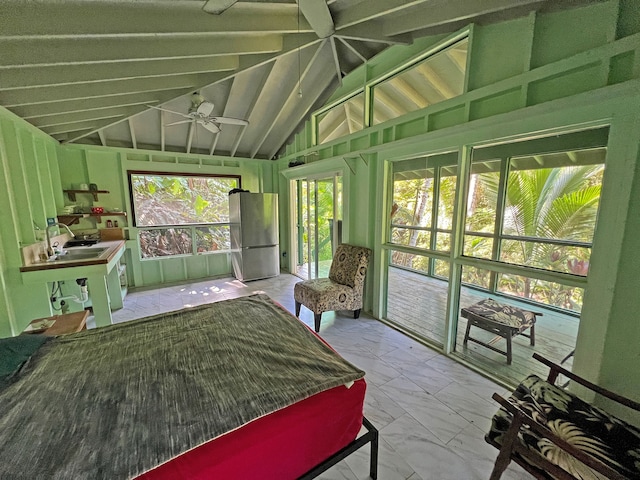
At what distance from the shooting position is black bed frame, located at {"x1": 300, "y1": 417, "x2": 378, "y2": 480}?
1189 mm

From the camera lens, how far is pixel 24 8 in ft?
4.89

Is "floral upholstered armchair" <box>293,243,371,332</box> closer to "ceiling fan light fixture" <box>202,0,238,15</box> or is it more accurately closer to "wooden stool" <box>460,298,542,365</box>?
Result: "wooden stool" <box>460,298,542,365</box>

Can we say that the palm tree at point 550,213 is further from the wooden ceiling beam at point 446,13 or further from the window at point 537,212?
the wooden ceiling beam at point 446,13

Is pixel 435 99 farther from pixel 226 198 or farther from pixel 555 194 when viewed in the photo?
pixel 226 198

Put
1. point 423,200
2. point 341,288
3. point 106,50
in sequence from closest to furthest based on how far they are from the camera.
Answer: point 106,50 < point 341,288 < point 423,200

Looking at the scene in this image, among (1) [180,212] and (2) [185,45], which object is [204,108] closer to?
(2) [185,45]

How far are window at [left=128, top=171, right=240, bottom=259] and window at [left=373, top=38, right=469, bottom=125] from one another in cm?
377

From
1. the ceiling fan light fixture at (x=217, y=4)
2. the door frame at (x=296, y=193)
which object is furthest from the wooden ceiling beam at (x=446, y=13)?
the door frame at (x=296, y=193)

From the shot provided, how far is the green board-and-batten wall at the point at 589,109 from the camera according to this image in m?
1.51

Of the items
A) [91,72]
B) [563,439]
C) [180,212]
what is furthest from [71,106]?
[563,439]

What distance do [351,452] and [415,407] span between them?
3.15 ft

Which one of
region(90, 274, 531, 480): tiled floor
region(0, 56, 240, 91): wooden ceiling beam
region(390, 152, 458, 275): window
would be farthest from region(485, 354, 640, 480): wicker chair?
region(0, 56, 240, 91): wooden ceiling beam

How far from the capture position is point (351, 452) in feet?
4.16

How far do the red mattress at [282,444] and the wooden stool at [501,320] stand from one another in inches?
73.4
